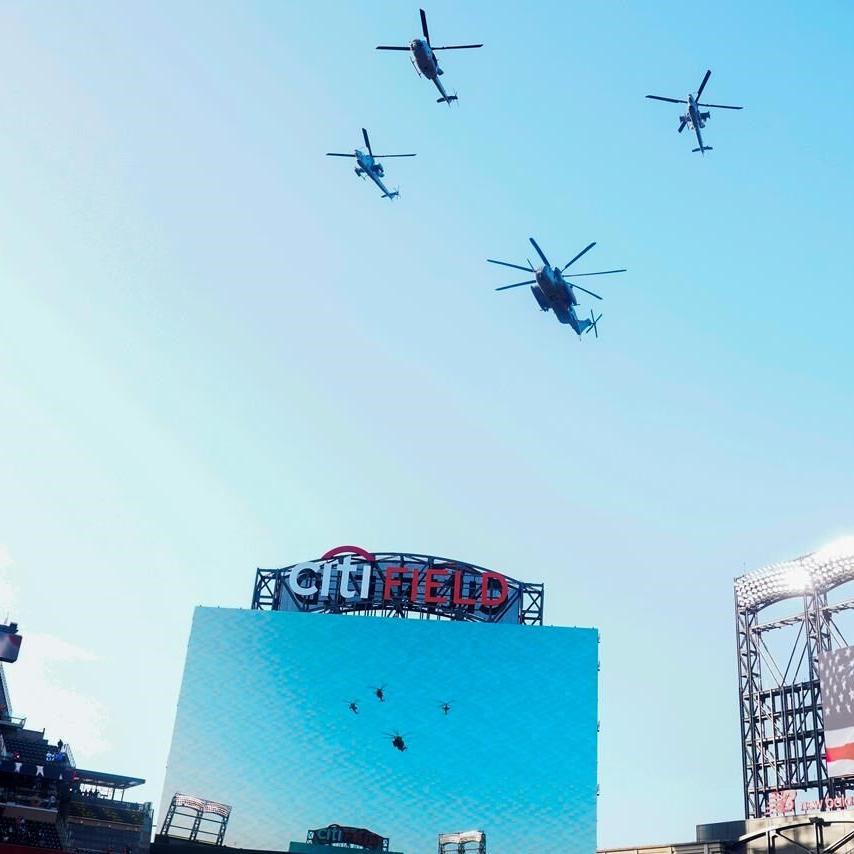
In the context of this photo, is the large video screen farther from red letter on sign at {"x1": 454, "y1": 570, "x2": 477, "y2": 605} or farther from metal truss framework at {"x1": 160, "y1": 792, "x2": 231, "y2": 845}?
red letter on sign at {"x1": 454, "y1": 570, "x2": 477, "y2": 605}

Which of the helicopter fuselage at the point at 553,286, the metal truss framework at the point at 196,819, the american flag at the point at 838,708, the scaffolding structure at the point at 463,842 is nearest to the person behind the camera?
the helicopter fuselage at the point at 553,286

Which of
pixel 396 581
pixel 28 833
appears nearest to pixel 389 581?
pixel 396 581

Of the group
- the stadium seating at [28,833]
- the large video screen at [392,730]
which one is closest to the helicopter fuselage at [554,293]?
the large video screen at [392,730]

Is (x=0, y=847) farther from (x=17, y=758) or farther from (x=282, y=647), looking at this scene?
(x=282, y=647)

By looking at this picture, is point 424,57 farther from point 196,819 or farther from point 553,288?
point 196,819

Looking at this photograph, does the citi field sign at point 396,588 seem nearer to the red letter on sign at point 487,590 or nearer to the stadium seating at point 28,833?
the red letter on sign at point 487,590

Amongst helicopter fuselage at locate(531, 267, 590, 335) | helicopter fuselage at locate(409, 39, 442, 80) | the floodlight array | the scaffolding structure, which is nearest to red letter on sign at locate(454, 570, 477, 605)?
the scaffolding structure
